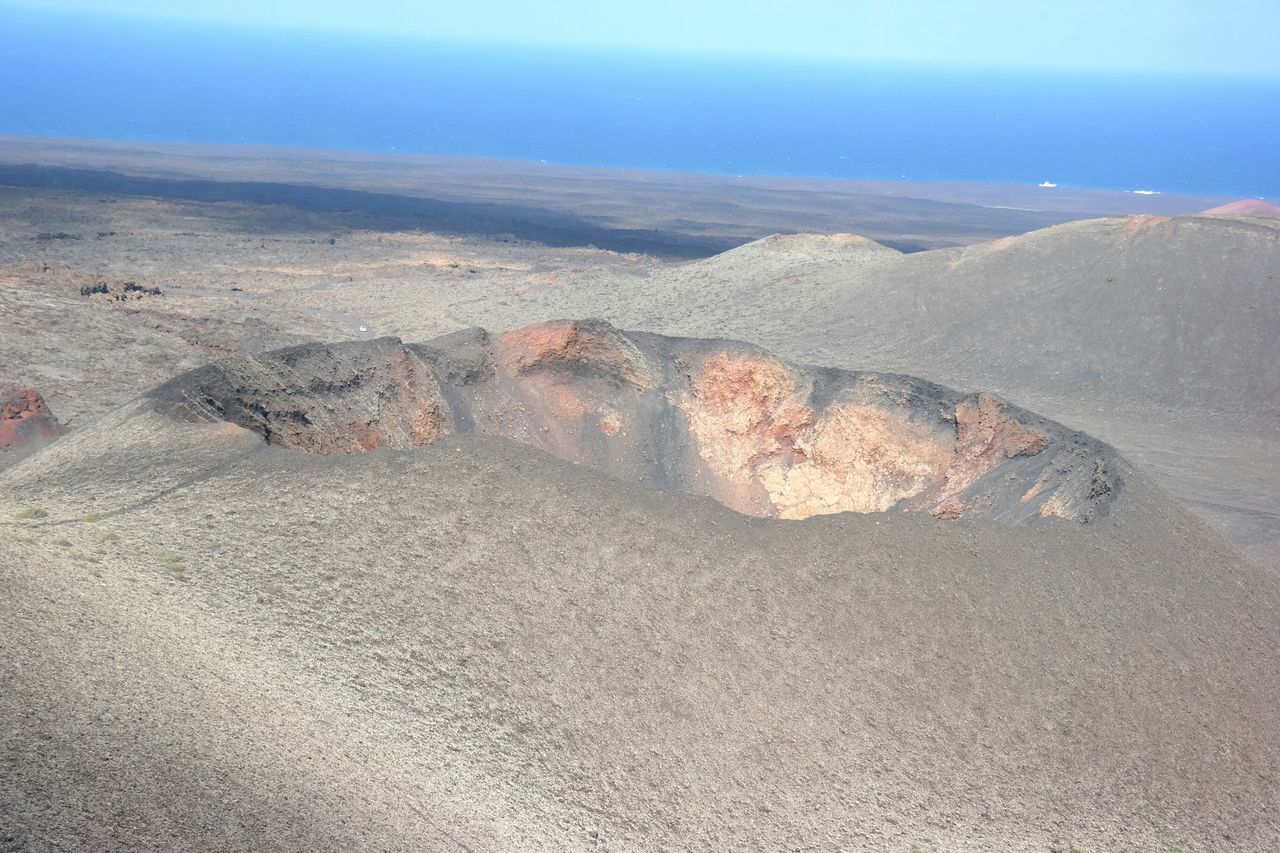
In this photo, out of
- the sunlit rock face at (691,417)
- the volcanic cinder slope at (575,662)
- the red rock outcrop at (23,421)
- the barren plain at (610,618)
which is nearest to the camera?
the volcanic cinder slope at (575,662)

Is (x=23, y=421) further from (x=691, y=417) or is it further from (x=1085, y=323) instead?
(x=1085, y=323)

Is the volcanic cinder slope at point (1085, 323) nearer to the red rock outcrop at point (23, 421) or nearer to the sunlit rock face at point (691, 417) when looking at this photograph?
the sunlit rock face at point (691, 417)

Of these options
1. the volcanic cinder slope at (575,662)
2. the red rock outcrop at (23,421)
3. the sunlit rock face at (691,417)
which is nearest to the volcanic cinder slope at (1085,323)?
the sunlit rock face at (691,417)

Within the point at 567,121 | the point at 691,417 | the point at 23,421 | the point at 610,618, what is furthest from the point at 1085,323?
the point at 567,121

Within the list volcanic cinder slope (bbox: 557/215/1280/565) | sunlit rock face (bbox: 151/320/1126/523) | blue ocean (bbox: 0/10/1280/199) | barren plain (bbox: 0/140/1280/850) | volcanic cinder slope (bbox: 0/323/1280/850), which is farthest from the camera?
blue ocean (bbox: 0/10/1280/199)

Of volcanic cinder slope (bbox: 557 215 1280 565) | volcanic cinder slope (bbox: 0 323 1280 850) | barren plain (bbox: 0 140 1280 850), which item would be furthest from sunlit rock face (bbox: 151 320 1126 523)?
volcanic cinder slope (bbox: 557 215 1280 565)

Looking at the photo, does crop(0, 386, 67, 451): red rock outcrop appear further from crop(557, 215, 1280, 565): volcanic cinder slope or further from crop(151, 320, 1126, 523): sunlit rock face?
crop(557, 215, 1280, 565): volcanic cinder slope

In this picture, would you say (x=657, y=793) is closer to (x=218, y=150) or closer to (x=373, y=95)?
(x=218, y=150)
